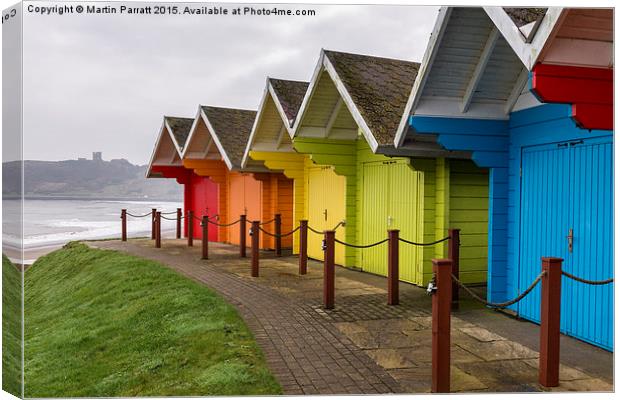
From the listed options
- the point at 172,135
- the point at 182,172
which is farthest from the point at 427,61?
the point at 182,172

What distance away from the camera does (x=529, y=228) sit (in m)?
7.25

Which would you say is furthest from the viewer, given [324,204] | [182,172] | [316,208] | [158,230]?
[182,172]

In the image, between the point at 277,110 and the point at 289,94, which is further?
the point at 277,110

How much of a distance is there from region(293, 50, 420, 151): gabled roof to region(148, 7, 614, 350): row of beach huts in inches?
1.2

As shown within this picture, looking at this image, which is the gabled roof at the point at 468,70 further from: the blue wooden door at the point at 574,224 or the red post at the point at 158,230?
the red post at the point at 158,230

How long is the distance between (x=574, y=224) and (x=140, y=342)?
541 cm

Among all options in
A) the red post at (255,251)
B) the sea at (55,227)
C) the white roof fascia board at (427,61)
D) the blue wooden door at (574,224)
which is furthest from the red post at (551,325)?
the red post at (255,251)

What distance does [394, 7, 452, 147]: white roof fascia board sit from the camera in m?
6.18

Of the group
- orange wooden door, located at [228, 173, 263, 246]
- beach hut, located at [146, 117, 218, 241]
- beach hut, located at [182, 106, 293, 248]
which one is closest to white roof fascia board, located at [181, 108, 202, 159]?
beach hut, located at [182, 106, 293, 248]

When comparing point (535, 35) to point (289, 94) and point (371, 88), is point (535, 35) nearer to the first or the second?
point (371, 88)

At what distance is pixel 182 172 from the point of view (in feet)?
68.9

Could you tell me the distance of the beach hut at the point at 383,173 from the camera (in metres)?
9.30

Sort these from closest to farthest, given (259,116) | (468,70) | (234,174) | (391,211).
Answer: (468,70)
(391,211)
(259,116)
(234,174)

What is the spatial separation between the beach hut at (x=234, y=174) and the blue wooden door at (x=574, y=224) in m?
9.15
